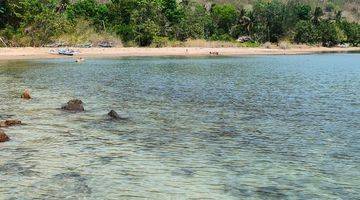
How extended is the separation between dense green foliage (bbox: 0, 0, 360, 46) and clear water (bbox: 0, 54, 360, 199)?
215 feet

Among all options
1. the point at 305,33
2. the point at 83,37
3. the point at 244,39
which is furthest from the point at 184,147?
the point at 305,33

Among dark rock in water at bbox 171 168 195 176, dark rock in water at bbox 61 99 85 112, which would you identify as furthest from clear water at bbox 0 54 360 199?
dark rock in water at bbox 61 99 85 112

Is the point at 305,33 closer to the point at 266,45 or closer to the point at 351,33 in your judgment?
the point at 266,45

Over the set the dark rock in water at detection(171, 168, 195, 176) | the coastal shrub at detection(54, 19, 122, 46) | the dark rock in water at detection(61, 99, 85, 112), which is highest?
the coastal shrub at detection(54, 19, 122, 46)

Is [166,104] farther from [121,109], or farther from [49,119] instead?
[49,119]

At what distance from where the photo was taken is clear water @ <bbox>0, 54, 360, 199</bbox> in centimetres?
1136

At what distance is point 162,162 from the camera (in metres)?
13.7

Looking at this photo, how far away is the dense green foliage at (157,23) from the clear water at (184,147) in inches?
2582

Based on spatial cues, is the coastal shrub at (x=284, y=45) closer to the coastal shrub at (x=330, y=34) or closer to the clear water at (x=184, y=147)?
the coastal shrub at (x=330, y=34)

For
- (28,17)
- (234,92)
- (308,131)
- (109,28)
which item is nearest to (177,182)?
(308,131)

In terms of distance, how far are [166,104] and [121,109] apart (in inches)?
113

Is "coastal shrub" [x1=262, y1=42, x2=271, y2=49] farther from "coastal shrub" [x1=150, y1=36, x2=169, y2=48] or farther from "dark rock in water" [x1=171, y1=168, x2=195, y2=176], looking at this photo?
"dark rock in water" [x1=171, y1=168, x2=195, y2=176]

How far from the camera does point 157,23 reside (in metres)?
110

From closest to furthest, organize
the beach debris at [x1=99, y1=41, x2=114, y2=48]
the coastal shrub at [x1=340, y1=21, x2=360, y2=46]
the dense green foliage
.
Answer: the dense green foliage → the beach debris at [x1=99, y1=41, x2=114, y2=48] → the coastal shrub at [x1=340, y1=21, x2=360, y2=46]
